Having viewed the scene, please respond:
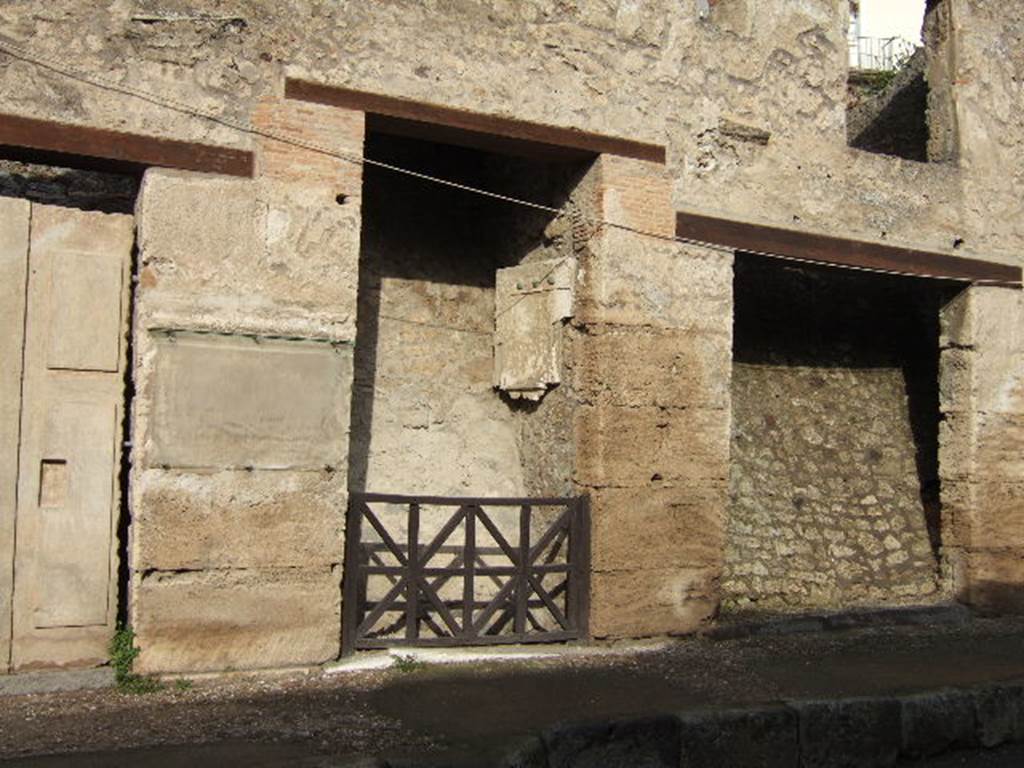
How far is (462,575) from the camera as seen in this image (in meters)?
6.00

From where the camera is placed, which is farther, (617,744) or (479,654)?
(479,654)

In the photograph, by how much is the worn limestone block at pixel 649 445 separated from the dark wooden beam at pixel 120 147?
8.34ft

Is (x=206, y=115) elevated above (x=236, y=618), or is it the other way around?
(x=206, y=115)

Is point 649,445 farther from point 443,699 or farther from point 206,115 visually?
point 206,115

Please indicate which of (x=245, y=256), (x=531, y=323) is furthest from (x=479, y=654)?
(x=245, y=256)

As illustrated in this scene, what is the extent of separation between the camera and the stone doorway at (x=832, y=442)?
7770 mm

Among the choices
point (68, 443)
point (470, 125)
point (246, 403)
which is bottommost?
point (68, 443)

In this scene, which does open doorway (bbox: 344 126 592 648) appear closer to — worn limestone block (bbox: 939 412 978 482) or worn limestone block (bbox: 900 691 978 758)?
worn limestone block (bbox: 900 691 978 758)

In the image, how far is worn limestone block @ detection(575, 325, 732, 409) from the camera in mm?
6258

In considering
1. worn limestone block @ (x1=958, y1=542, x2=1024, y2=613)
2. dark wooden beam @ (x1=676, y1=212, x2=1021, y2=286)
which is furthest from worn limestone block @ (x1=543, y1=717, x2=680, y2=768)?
worn limestone block @ (x1=958, y1=542, x2=1024, y2=613)

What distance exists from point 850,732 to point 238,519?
326 centimetres

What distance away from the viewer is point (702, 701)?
4.95 metres

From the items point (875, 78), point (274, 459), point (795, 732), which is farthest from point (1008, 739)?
point (875, 78)

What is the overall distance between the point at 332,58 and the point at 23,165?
213 cm
